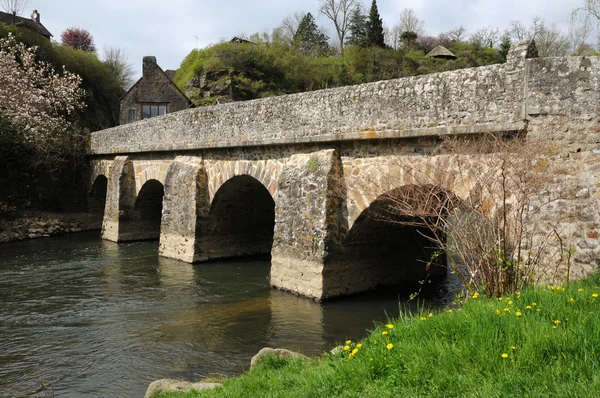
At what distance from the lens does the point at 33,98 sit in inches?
910

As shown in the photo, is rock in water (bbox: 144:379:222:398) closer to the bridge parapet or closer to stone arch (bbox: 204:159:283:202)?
the bridge parapet

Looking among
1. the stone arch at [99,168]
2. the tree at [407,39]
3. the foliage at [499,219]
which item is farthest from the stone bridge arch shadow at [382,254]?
the tree at [407,39]

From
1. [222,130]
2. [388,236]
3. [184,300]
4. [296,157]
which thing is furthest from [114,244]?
[388,236]

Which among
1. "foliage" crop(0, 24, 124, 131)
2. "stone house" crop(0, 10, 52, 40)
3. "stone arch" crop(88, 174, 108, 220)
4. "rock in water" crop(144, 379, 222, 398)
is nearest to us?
"rock in water" crop(144, 379, 222, 398)

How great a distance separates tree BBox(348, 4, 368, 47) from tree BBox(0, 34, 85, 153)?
74.5 ft

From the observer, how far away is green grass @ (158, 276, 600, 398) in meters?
2.94

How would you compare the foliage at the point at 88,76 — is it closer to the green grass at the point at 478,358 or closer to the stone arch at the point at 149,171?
the stone arch at the point at 149,171

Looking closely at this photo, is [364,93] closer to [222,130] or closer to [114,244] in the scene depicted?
[222,130]

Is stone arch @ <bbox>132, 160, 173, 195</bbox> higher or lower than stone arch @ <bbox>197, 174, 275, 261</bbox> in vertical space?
higher

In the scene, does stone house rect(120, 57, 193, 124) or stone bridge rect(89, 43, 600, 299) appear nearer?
stone bridge rect(89, 43, 600, 299)

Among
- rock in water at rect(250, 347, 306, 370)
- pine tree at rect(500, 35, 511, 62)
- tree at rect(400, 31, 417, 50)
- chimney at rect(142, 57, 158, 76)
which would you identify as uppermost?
tree at rect(400, 31, 417, 50)

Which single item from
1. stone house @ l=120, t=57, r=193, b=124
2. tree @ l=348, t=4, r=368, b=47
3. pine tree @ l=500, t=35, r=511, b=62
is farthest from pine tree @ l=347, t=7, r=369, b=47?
stone house @ l=120, t=57, r=193, b=124

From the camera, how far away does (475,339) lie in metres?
3.52

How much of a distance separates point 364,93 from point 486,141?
2.69m
